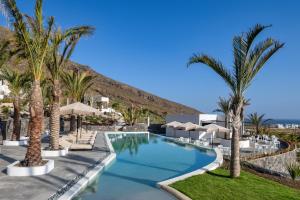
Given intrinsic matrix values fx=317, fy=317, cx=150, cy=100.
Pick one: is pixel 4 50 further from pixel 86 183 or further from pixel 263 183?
pixel 263 183

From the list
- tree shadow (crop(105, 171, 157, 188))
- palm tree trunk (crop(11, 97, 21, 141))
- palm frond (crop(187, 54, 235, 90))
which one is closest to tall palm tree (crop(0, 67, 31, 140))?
palm tree trunk (crop(11, 97, 21, 141))

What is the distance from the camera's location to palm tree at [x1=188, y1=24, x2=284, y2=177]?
443 inches

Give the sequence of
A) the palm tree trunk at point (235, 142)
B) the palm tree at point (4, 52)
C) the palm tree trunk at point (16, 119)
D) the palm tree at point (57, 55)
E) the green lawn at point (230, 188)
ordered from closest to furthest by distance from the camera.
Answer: the green lawn at point (230, 188), the palm tree trunk at point (235, 142), the palm tree at point (57, 55), the palm tree at point (4, 52), the palm tree trunk at point (16, 119)

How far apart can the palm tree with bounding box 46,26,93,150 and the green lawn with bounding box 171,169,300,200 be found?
24.6 feet

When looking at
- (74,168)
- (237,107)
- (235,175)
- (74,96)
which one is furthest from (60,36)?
(74,96)

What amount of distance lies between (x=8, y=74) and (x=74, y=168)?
9.66m

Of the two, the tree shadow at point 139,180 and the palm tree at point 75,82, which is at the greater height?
the palm tree at point 75,82

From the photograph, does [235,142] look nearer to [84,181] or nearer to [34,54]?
[84,181]

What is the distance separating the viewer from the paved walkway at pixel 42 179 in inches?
322

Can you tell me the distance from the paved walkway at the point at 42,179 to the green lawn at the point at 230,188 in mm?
3601

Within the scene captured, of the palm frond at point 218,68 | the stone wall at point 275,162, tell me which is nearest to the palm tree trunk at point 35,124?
the palm frond at point 218,68

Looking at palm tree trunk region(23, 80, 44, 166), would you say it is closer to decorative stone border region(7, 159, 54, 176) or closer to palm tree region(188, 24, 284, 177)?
decorative stone border region(7, 159, 54, 176)

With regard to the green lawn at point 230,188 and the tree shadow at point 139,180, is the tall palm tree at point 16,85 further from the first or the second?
the green lawn at point 230,188

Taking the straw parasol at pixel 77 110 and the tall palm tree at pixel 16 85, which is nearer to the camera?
the tall palm tree at pixel 16 85
